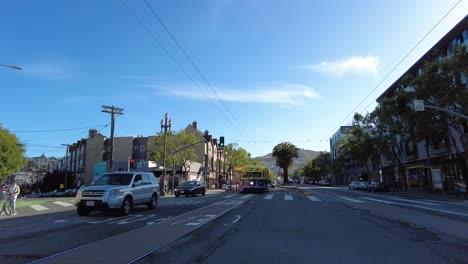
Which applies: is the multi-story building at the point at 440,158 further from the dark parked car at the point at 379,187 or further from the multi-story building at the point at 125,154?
the multi-story building at the point at 125,154

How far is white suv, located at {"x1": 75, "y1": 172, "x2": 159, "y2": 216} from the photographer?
14.4m

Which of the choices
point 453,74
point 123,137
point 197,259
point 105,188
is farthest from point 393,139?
point 123,137

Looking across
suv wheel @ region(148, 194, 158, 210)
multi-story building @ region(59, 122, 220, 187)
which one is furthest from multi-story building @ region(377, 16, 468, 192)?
multi-story building @ region(59, 122, 220, 187)

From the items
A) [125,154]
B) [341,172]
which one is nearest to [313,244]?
[125,154]

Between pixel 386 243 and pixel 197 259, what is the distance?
15.2ft

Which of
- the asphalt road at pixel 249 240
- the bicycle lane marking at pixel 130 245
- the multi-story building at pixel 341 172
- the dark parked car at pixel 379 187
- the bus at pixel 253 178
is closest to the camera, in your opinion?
the bicycle lane marking at pixel 130 245

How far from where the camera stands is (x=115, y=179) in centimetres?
1603

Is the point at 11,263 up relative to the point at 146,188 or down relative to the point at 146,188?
down

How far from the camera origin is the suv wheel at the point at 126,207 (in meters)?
14.9

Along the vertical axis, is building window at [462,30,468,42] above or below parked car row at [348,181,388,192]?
above

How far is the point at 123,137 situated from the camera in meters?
82.6

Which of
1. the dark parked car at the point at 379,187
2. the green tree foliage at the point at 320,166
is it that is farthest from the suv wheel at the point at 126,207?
the green tree foliage at the point at 320,166

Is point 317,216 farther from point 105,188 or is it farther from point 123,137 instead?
point 123,137

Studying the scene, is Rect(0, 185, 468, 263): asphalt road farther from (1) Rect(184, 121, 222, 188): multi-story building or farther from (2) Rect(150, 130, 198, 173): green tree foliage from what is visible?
(1) Rect(184, 121, 222, 188): multi-story building
